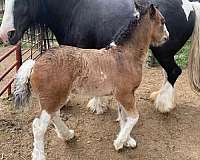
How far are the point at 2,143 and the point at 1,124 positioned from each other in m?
0.37

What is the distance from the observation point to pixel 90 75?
3479 millimetres

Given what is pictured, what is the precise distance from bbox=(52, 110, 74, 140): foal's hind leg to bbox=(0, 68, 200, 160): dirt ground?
0.08 metres

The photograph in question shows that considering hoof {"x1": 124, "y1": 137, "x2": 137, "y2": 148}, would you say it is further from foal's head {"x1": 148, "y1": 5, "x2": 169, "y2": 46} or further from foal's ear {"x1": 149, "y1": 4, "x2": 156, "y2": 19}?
foal's ear {"x1": 149, "y1": 4, "x2": 156, "y2": 19}

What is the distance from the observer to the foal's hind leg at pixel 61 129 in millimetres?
3785

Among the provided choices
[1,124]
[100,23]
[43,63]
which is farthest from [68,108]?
[43,63]

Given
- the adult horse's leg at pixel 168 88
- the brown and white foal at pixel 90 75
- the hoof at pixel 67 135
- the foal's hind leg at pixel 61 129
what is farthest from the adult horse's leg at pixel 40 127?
the adult horse's leg at pixel 168 88

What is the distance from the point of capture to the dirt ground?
3.84m

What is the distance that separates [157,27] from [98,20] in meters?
0.80

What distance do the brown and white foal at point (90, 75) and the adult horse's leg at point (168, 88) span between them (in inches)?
25.9

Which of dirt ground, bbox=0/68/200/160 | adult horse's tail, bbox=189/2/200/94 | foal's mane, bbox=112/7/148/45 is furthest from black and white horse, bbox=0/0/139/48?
dirt ground, bbox=0/68/200/160

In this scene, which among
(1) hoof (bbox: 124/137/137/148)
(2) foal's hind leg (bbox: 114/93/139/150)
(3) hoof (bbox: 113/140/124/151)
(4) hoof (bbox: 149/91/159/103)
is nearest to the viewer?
(2) foal's hind leg (bbox: 114/93/139/150)

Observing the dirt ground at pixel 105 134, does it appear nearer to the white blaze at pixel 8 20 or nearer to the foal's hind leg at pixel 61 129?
the foal's hind leg at pixel 61 129

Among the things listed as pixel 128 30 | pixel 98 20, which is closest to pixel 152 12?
pixel 128 30

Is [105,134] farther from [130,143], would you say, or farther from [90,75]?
[90,75]
